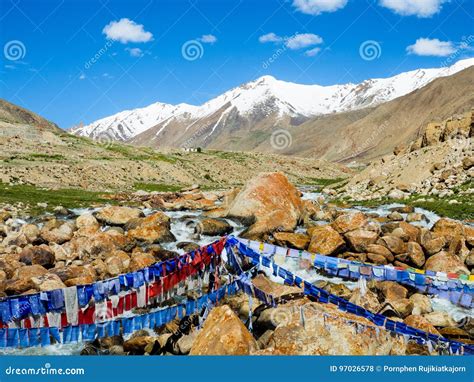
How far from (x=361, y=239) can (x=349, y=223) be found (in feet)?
6.12

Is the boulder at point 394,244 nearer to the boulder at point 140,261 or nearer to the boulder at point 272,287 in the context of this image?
the boulder at point 272,287

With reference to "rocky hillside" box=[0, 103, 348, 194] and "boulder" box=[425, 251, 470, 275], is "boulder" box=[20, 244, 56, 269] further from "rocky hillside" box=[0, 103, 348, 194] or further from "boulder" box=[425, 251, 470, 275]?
"rocky hillside" box=[0, 103, 348, 194]

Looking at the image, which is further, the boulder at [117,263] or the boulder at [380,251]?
the boulder at [380,251]

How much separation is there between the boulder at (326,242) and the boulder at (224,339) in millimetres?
→ 11470

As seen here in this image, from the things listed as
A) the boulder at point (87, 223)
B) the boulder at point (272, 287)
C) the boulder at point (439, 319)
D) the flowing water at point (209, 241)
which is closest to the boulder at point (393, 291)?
the flowing water at point (209, 241)

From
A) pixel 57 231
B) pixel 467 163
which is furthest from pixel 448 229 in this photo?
pixel 57 231

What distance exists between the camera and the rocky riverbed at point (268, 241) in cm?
1412

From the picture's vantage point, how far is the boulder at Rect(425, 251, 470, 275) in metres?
21.5

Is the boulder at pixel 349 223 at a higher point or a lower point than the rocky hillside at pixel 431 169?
lower

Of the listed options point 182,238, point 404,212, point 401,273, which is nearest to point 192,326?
point 401,273

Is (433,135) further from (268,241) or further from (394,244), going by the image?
(268,241)

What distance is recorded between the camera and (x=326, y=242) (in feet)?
82.0

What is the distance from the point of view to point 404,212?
32594 mm

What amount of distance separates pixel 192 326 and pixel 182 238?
12.5 metres
